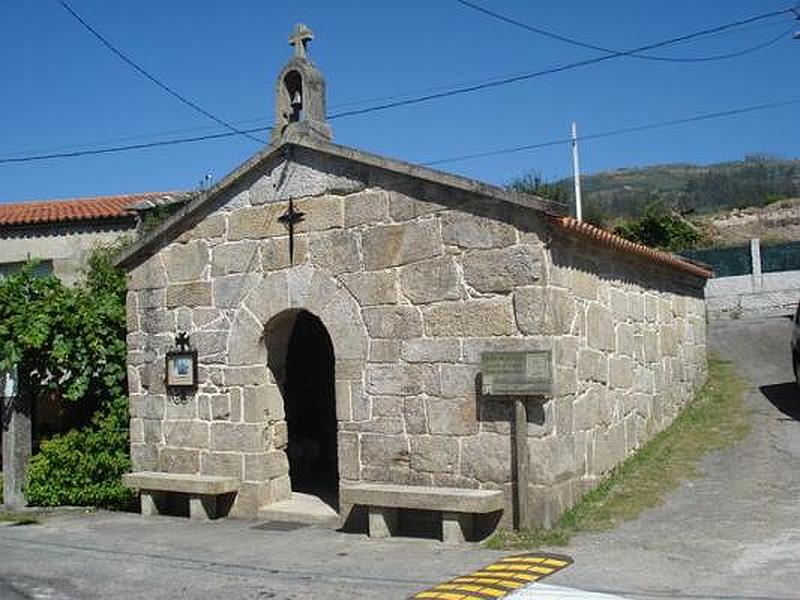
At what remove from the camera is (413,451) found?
8492 mm

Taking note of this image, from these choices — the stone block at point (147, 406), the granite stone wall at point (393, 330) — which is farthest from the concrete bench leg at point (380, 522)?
the stone block at point (147, 406)

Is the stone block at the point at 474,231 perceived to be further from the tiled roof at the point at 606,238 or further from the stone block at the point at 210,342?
the stone block at the point at 210,342

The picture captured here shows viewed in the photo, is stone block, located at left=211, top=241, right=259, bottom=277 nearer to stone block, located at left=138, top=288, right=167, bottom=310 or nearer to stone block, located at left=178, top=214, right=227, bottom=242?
stone block, located at left=178, top=214, right=227, bottom=242

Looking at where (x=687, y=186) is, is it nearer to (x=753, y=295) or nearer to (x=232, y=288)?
(x=753, y=295)

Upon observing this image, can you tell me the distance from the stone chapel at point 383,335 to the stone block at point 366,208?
0.05 ft

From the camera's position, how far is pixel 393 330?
28.4 ft

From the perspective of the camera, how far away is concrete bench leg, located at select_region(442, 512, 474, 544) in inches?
308

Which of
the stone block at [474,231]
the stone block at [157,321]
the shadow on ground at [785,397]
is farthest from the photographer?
the shadow on ground at [785,397]

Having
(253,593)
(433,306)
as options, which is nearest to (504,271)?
(433,306)

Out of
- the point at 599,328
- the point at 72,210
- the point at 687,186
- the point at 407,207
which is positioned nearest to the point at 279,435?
the point at 407,207

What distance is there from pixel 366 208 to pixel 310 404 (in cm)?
419

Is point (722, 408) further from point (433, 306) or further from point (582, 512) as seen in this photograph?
point (433, 306)

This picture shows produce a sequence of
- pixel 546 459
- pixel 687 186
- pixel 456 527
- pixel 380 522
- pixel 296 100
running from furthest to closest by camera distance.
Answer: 1. pixel 687 186
2. pixel 296 100
3. pixel 380 522
4. pixel 456 527
5. pixel 546 459

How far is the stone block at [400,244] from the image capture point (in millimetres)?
8461
